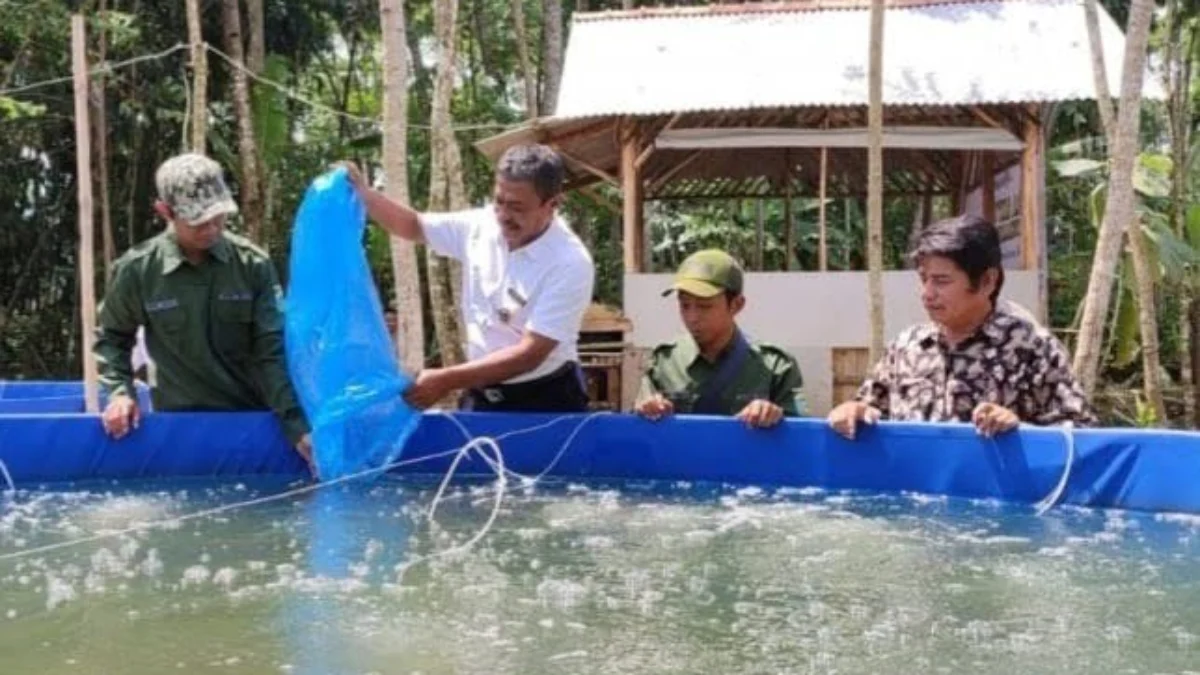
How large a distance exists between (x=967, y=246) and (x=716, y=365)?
0.99 m

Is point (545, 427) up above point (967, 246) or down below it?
below

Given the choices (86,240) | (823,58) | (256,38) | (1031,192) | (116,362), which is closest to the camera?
(116,362)

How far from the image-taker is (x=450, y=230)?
4.35m

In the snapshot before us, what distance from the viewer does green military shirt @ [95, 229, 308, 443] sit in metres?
4.20

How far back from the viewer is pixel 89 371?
5055mm

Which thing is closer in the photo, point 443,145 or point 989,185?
point 443,145

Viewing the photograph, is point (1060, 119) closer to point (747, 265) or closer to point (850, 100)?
point (747, 265)

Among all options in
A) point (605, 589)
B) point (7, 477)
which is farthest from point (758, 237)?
point (605, 589)

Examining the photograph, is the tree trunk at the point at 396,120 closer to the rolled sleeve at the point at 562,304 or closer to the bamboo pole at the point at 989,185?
the rolled sleeve at the point at 562,304

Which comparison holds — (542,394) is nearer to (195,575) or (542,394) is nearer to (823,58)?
(195,575)

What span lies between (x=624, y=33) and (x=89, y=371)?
647 centimetres

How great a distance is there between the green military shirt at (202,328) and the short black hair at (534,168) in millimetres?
923

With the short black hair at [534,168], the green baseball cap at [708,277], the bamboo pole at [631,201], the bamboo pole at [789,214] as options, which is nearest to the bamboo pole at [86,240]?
the short black hair at [534,168]

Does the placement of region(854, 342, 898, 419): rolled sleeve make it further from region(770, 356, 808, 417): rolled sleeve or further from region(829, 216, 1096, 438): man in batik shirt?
region(770, 356, 808, 417): rolled sleeve
